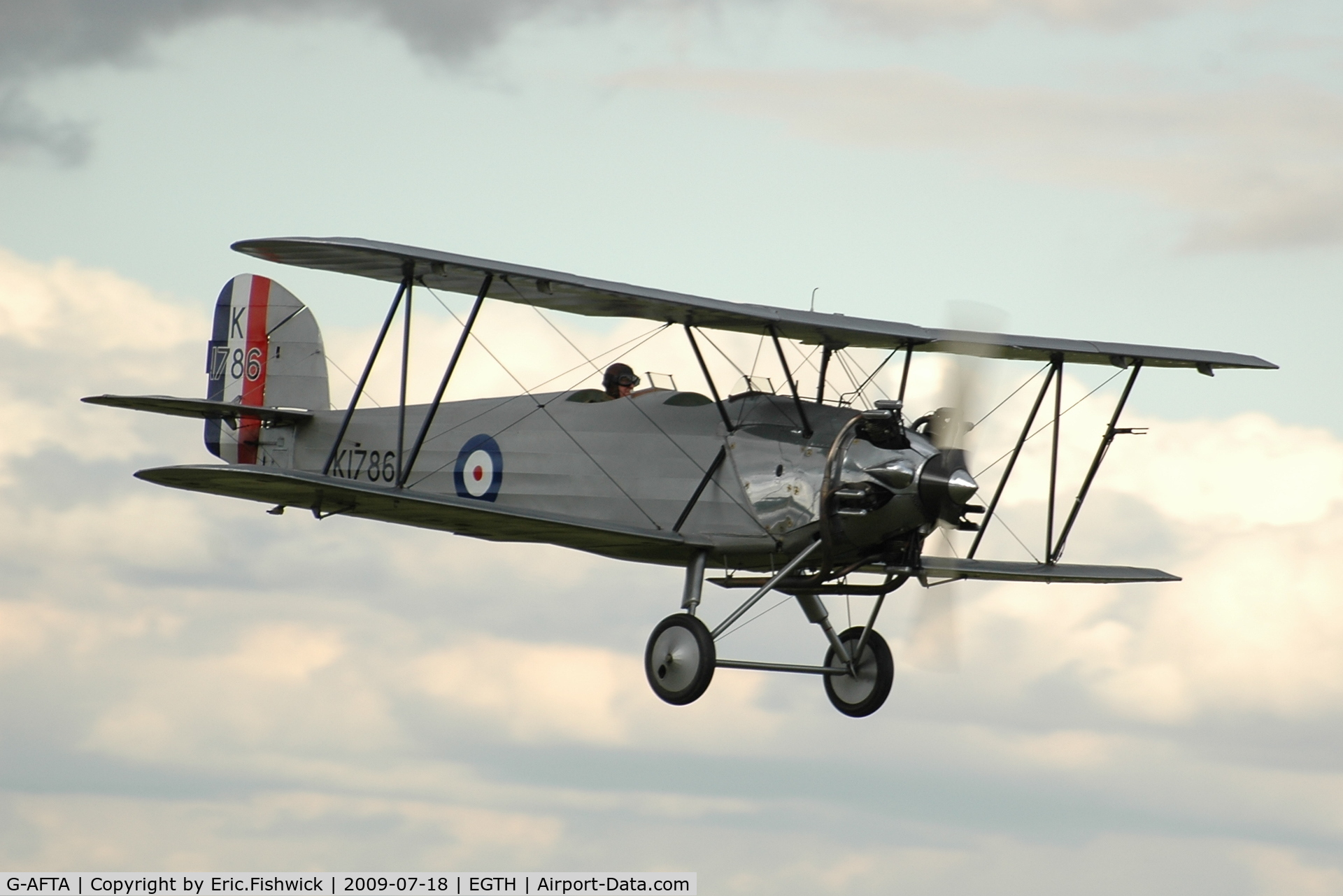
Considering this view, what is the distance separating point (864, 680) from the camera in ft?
57.5

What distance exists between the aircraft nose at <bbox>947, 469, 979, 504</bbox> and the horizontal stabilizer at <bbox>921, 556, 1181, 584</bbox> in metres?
1.62

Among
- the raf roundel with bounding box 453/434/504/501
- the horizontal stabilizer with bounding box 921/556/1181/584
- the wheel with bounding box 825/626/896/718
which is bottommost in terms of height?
the wheel with bounding box 825/626/896/718

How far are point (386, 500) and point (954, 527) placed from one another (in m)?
4.91

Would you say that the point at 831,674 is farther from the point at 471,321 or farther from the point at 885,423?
the point at 471,321

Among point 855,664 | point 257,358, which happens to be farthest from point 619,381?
point 257,358

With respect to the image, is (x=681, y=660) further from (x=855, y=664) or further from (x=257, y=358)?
(x=257, y=358)

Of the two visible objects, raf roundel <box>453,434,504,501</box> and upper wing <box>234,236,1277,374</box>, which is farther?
raf roundel <box>453,434,504,501</box>

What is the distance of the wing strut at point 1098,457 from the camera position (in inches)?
716

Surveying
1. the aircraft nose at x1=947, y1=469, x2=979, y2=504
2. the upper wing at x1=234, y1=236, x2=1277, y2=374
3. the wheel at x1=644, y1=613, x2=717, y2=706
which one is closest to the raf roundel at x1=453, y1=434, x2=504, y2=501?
the upper wing at x1=234, y1=236, x2=1277, y2=374

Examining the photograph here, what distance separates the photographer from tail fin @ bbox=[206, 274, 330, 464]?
2194 cm

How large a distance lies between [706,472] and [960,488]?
237 cm

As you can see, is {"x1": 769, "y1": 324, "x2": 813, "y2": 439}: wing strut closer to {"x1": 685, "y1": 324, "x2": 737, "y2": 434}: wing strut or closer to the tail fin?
{"x1": 685, "y1": 324, "x2": 737, "y2": 434}: wing strut

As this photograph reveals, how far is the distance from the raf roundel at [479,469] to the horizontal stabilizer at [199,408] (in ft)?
11.4

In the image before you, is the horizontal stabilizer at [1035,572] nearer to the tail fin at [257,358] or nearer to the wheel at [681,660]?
the wheel at [681,660]
